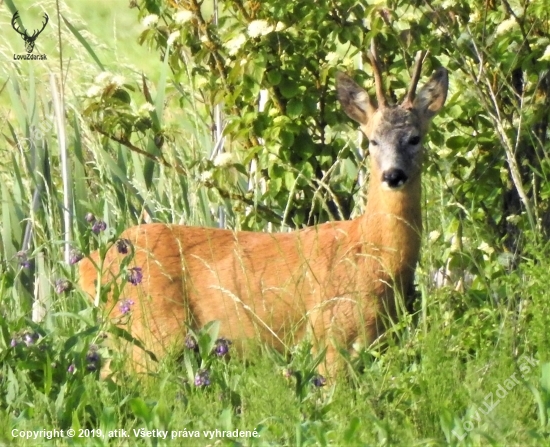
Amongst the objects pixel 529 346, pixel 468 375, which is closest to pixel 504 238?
pixel 529 346

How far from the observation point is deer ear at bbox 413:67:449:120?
600 centimetres

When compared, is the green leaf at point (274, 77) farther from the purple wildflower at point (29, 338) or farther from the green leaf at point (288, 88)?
the purple wildflower at point (29, 338)

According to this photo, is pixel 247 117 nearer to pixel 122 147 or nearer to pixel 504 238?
pixel 122 147

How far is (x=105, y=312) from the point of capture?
4781 millimetres

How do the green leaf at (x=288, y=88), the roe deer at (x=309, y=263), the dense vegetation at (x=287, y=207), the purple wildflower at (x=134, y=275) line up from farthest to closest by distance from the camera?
the green leaf at (x=288, y=88) → the roe deer at (x=309, y=263) → the purple wildflower at (x=134, y=275) → the dense vegetation at (x=287, y=207)

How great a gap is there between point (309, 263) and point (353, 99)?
2.72ft

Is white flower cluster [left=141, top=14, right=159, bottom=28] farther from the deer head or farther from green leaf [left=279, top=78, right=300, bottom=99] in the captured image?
the deer head

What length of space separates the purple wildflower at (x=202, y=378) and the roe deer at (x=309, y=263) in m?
1.03

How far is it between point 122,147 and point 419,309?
2.02 metres

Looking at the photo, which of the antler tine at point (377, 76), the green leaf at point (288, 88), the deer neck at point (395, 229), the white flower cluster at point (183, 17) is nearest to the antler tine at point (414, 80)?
the antler tine at point (377, 76)

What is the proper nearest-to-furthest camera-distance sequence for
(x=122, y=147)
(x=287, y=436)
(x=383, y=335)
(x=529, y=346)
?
(x=287, y=436), (x=529, y=346), (x=383, y=335), (x=122, y=147)

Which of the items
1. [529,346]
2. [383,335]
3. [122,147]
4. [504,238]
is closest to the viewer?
[529,346]

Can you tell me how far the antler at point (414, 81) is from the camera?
5.79 meters

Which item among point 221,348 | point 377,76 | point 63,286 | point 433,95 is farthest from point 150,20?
point 221,348
